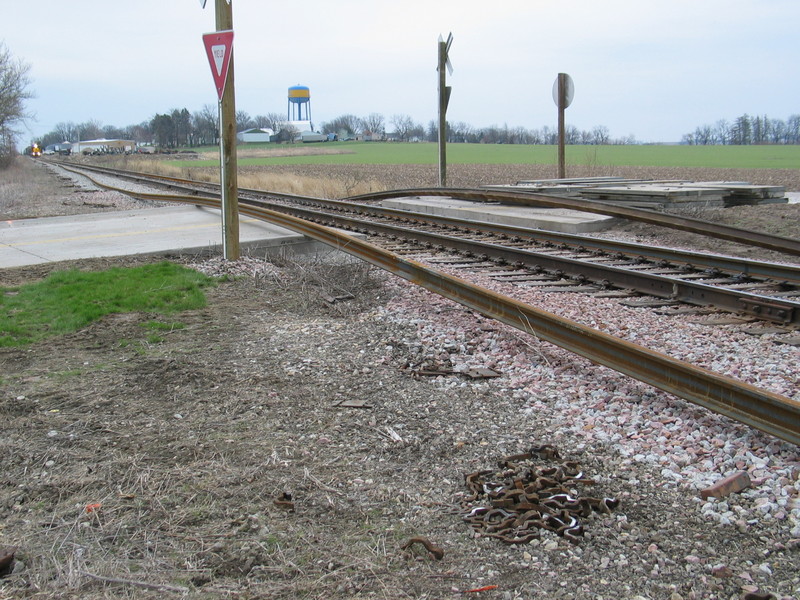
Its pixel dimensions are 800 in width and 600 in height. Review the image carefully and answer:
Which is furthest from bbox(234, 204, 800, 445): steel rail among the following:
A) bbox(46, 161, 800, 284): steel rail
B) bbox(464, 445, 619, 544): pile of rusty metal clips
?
bbox(46, 161, 800, 284): steel rail

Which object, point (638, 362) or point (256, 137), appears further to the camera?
point (256, 137)

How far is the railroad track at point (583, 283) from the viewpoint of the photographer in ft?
12.5

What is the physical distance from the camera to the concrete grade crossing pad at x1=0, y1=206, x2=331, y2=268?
1006 centimetres

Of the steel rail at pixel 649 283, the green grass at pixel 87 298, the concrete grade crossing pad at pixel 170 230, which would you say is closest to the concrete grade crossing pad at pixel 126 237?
the concrete grade crossing pad at pixel 170 230

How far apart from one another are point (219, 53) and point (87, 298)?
3548 millimetres

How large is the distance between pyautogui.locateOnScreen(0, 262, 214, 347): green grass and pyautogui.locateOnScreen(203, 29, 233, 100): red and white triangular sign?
245cm

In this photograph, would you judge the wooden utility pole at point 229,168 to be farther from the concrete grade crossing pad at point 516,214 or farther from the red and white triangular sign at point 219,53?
the concrete grade crossing pad at point 516,214

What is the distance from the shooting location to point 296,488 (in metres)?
3.48

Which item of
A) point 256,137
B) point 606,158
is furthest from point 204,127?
point 606,158

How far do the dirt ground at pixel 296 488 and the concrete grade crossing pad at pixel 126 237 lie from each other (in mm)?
4447

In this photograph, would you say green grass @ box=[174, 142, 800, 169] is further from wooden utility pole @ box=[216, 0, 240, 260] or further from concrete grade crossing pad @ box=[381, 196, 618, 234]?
wooden utility pole @ box=[216, 0, 240, 260]

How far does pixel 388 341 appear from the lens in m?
5.90

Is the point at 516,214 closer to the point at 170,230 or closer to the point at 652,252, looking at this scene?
the point at 652,252

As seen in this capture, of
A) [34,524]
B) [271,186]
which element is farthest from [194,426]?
[271,186]
